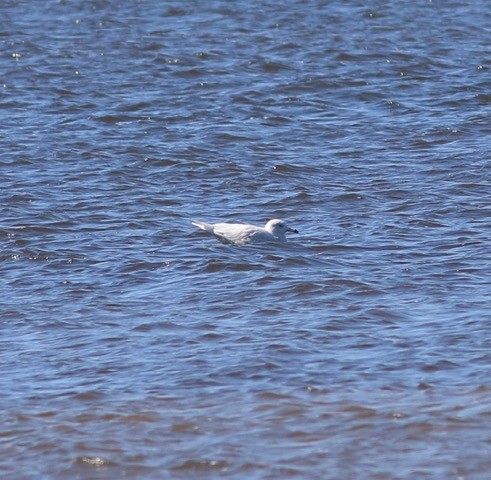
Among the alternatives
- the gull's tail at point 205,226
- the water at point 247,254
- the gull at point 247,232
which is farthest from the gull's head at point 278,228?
the gull's tail at point 205,226

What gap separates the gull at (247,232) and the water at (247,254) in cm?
15

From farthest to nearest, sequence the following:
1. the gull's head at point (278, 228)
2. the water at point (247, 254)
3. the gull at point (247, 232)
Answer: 1. the gull's head at point (278, 228)
2. the gull at point (247, 232)
3. the water at point (247, 254)

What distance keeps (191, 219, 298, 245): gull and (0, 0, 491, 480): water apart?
0.50 feet

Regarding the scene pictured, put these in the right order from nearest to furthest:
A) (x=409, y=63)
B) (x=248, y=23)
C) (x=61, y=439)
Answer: (x=61, y=439) → (x=409, y=63) → (x=248, y=23)

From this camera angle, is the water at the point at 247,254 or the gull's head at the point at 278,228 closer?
the water at the point at 247,254

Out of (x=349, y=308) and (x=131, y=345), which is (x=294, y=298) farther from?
(x=131, y=345)

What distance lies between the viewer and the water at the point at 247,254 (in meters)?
6.98

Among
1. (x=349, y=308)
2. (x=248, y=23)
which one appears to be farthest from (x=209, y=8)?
(x=349, y=308)

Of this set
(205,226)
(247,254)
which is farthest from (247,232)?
(205,226)

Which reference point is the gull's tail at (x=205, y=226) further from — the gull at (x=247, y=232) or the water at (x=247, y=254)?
the water at (x=247, y=254)

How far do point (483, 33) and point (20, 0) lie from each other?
920 centimetres

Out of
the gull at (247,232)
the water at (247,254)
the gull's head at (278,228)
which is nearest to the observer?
the water at (247,254)

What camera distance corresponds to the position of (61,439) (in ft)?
23.0

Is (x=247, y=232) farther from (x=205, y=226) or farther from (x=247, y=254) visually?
(x=205, y=226)
